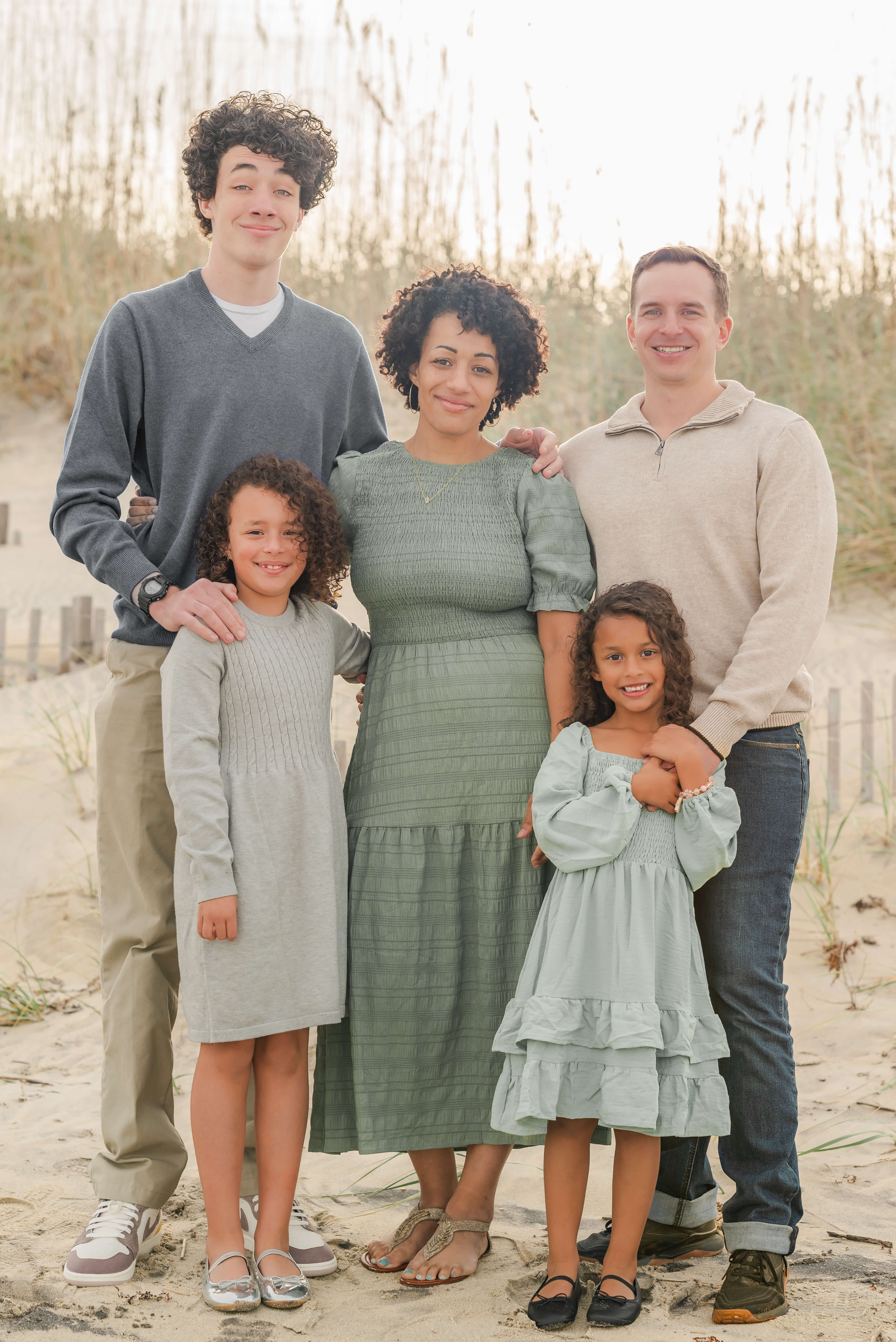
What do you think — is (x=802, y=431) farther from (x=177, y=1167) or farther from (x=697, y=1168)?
(x=177, y=1167)

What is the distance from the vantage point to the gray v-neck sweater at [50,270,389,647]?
9.23 ft

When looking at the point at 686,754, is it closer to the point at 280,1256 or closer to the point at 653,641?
the point at 653,641

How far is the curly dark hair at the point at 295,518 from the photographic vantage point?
2662 millimetres

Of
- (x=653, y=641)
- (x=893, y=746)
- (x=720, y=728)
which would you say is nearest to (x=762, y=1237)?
(x=720, y=728)

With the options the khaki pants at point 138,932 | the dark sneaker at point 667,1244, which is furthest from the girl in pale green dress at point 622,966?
the khaki pants at point 138,932

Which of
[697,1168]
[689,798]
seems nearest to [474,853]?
[689,798]

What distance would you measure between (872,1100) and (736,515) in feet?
6.70

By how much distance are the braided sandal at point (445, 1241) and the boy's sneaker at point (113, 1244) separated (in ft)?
2.08

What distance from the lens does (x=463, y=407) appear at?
9.28ft

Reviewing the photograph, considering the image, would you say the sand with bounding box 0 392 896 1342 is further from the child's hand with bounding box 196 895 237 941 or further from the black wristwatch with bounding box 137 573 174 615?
the black wristwatch with bounding box 137 573 174 615

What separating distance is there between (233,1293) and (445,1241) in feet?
1.65

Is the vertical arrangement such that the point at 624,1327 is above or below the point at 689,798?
below

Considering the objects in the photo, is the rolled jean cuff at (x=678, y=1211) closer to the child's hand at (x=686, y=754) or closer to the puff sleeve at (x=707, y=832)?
the puff sleeve at (x=707, y=832)

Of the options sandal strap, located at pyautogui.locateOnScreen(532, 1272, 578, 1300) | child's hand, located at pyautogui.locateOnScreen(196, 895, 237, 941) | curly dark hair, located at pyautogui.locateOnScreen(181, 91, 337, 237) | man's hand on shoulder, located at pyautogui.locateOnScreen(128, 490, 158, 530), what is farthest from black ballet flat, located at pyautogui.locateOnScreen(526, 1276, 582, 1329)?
curly dark hair, located at pyautogui.locateOnScreen(181, 91, 337, 237)
